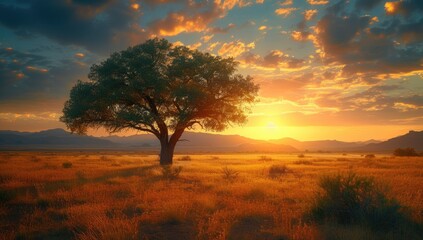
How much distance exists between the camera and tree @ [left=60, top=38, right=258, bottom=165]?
28031mm

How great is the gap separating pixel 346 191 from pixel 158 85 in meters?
20.8

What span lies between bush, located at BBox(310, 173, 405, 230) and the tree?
1819 cm

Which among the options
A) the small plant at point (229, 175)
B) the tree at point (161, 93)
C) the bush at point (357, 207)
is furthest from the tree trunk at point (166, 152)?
the bush at point (357, 207)

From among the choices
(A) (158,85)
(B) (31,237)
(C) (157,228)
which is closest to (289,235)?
(C) (157,228)

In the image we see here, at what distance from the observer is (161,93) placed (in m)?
29.0

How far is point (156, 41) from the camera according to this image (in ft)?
99.3

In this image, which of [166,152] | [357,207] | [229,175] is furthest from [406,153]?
[357,207]

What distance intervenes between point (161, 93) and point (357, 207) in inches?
881

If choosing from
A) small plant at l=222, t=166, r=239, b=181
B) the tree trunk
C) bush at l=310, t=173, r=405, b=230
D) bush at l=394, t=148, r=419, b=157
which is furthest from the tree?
bush at l=394, t=148, r=419, b=157

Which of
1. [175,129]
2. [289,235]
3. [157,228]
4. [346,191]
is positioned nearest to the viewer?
[289,235]

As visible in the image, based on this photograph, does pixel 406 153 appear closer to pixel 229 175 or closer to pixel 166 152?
pixel 166 152

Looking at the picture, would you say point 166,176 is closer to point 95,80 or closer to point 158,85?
point 158,85

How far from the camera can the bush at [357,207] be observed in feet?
27.8

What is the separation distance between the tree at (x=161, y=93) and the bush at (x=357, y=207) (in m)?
18.2
